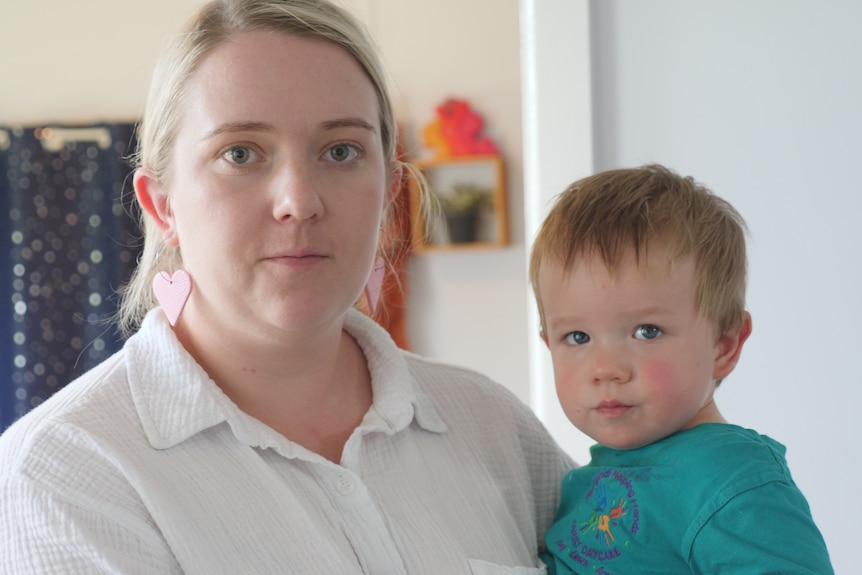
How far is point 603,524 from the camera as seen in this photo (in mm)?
1222

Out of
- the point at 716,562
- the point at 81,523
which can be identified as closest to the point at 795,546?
the point at 716,562

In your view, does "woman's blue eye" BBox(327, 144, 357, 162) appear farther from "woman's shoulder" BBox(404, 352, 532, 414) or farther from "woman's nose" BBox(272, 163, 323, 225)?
"woman's shoulder" BBox(404, 352, 532, 414)

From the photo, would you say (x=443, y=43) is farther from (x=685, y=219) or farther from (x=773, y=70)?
(x=685, y=219)

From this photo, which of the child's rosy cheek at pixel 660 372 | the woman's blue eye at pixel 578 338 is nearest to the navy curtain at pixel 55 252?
the woman's blue eye at pixel 578 338

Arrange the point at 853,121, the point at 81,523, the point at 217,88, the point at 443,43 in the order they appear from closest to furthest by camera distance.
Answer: the point at 81,523
the point at 217,88
the point at 853,121
the point at 443,43

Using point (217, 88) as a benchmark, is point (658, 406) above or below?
below

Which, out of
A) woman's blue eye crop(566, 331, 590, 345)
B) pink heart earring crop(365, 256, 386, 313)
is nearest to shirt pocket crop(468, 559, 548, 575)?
woman's blue eye crop(566, 331, 590, 345)

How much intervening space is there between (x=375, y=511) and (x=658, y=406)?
0.38m

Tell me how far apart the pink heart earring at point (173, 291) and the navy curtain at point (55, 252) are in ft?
10.6

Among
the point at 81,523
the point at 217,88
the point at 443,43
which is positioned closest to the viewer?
the point at 81,523

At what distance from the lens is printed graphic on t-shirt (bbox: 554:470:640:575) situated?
1187 millimetres

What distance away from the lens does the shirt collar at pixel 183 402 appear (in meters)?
1.12

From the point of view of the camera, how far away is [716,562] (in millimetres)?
1059

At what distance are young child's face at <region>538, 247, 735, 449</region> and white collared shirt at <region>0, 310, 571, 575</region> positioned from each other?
234 mm
